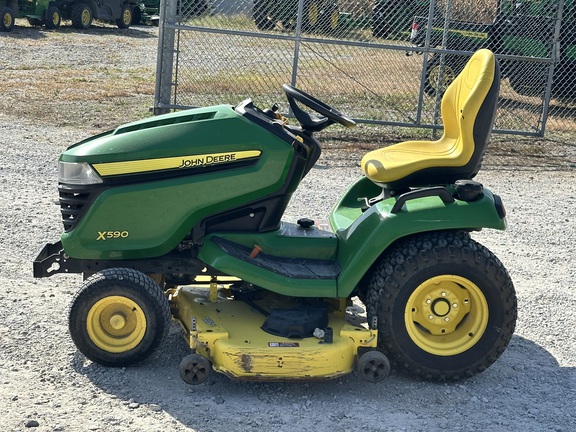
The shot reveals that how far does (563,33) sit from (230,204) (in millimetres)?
11832

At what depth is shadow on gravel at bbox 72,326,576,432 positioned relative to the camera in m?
4.64

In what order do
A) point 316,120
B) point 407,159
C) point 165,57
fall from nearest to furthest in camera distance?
point 316,120 < point 407,159 < point 165,57

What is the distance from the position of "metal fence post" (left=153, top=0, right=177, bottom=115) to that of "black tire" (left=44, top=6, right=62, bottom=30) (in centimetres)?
1263

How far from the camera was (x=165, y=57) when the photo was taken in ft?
37.8

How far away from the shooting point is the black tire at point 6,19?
70.1 ft

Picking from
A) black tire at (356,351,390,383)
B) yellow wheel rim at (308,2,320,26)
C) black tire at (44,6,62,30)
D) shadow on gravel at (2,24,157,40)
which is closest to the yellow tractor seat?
black tire at (356,351,390,383)

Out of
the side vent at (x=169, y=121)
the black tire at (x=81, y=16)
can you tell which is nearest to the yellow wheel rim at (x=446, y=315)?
the side vent at (x=169, y=121)

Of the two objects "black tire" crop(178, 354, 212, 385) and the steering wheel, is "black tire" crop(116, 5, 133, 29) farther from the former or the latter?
"black tire" crop(178, 354, 212, 385)

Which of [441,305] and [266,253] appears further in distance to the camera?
[266,253]

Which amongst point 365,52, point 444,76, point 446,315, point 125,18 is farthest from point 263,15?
point 125,18

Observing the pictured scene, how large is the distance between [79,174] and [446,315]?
82.6 inches

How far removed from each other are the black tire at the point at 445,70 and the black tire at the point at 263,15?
2.09 m

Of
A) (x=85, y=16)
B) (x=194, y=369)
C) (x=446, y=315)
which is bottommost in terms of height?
(x=194, y=369)

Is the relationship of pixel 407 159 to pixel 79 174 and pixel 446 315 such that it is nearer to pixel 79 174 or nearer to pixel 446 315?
pixel 446 315
